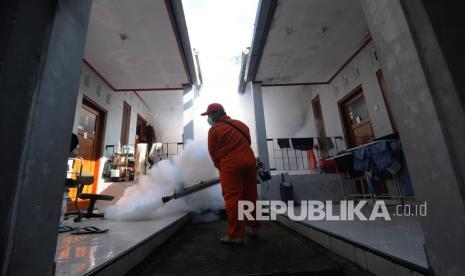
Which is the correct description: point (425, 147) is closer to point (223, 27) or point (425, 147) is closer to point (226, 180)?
point (226, 180)

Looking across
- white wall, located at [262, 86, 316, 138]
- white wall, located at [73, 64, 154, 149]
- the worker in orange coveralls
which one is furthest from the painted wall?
white wall, located at [73, 64, 154, 149]

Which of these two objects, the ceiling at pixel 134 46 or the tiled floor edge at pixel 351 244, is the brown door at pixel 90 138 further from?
the tiled floor edge at pixel 351 244

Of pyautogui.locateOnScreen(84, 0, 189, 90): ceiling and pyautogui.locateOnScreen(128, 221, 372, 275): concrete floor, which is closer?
pyautogui.locateOnScreen(128, 221, 372, 275): concrete floor

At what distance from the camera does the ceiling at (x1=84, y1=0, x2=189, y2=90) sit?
13.5ft

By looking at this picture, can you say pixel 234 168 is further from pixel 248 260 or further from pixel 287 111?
pixel 287 111

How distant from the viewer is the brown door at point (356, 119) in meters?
6.02

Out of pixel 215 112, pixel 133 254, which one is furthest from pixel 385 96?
pixel 133 254

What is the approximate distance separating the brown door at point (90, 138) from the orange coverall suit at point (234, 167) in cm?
469

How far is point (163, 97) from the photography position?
9680mm

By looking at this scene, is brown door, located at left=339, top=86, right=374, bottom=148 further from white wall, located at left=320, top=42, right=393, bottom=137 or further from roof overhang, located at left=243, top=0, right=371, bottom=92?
roof overhang, located at left=243, top=0, right=371, bottom=92

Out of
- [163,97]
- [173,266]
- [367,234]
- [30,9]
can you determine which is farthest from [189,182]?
[163,97]

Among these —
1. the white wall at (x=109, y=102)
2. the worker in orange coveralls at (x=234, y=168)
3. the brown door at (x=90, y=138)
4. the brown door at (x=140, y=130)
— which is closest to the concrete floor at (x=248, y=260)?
the worker in orange coveralls at (x=234, y=168)

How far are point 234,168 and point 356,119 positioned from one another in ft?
17.9

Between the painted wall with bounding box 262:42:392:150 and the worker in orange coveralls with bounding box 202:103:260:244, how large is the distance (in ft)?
13.6
